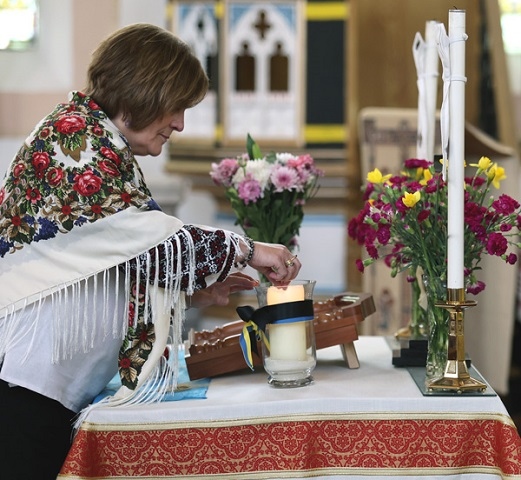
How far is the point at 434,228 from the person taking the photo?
81.8 inches

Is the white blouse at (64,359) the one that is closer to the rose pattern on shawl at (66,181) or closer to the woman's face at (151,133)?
the rose pattern on shawl at (66,181)

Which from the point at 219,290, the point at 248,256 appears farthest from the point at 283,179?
the point at 248,256

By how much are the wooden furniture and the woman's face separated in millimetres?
424

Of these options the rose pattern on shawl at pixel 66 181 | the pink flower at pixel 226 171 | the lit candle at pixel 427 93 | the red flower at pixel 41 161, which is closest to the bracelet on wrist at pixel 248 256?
the rose pattern on shawl at pixel 66 181

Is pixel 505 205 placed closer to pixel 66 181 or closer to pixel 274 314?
pixel 274 314

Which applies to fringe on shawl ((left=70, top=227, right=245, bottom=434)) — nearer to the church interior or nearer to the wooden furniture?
the wooden furniture

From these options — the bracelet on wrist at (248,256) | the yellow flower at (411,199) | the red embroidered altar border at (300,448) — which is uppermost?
the yellow flower at (411,199)

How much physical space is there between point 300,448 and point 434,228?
1.74 feet

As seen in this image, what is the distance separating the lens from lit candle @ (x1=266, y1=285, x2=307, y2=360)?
2006 millimetres

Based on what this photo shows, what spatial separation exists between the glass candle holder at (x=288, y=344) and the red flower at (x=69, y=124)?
0.47 metres

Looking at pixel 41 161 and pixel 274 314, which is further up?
pixel 41 161

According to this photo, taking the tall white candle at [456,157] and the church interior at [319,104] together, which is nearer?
the tall white candle at [456,157]

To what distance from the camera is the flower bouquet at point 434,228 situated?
6.68 ft

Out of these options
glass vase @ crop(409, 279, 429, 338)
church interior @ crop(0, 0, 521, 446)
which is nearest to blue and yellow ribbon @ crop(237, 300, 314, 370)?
glass vase @ crop(409, 279, 429, 338)
